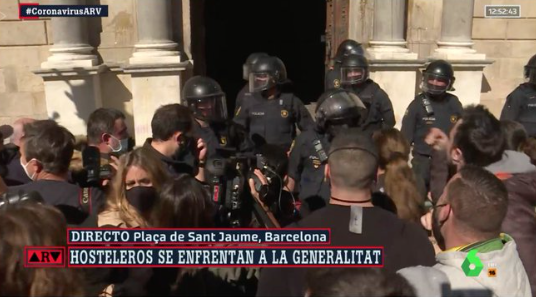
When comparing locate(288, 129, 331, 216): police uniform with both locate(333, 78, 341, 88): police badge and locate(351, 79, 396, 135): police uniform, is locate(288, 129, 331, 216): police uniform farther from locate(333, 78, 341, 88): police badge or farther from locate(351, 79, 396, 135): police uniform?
locate(333, 78, 341, 88): police badge

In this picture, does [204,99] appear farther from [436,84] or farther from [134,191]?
[436,84]

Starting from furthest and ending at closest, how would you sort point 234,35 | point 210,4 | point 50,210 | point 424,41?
1. point 234,35
2. point 210,4
3. point 424,41
4. point 50,210

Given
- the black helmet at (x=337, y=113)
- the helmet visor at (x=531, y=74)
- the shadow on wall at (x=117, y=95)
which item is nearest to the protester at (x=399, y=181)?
the black helmet at (x=337, y=113)

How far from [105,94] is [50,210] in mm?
5501

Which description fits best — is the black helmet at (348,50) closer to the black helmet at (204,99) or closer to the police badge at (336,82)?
the police badge at (336,82)

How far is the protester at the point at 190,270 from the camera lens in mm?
2260

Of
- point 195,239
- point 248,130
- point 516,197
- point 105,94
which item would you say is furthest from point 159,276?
point 105,94

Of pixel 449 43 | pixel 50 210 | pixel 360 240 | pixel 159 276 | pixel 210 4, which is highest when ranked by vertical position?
pixel 210 4

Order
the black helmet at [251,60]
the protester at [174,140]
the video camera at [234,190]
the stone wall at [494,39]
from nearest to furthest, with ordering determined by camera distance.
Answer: the video camera at [234,190] < the protester at [174,140] < the black helmet at [251,60] < the stone wall at [494,39]

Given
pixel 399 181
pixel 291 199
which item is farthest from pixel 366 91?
pixel 399 181

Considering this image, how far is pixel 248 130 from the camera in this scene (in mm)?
5570

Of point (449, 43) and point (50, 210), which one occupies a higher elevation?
point (449, 43)

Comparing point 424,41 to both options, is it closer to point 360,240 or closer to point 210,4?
point 360,240

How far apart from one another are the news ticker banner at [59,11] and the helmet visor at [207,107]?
3.40m
